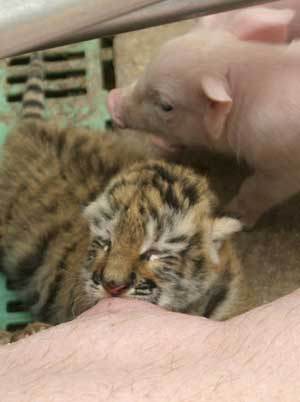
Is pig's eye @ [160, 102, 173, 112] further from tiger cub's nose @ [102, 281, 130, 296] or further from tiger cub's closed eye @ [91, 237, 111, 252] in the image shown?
tiger cub's nose @ [102, 281, 130, 296]

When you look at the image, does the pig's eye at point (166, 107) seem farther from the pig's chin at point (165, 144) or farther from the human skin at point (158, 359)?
the human skin at point (158, 359)

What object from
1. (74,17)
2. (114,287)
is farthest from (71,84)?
(74,17)

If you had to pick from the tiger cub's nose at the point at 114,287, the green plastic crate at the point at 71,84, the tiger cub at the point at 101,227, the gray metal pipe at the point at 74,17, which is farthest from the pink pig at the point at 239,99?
the gray metal pipe at the point at 74,17

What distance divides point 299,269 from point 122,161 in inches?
26.2

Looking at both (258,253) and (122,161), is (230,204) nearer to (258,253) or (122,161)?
(258,253)

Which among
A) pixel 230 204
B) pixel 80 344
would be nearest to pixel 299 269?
pixel 230 204

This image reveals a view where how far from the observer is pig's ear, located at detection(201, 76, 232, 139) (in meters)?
2.05

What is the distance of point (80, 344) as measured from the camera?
142 centimetres

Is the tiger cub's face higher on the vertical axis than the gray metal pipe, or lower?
lower

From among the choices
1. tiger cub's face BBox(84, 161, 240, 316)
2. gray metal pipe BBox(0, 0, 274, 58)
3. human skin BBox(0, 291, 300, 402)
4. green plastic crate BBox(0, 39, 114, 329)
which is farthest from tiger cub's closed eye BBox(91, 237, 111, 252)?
green plastic crate BBox(0, 39, 114, 329)

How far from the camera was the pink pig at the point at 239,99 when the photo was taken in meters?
2.08

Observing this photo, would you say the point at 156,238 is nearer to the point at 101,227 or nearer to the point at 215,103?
the point at 101,227

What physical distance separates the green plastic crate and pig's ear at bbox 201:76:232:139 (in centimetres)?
52

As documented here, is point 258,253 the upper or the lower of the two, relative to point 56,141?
lower
